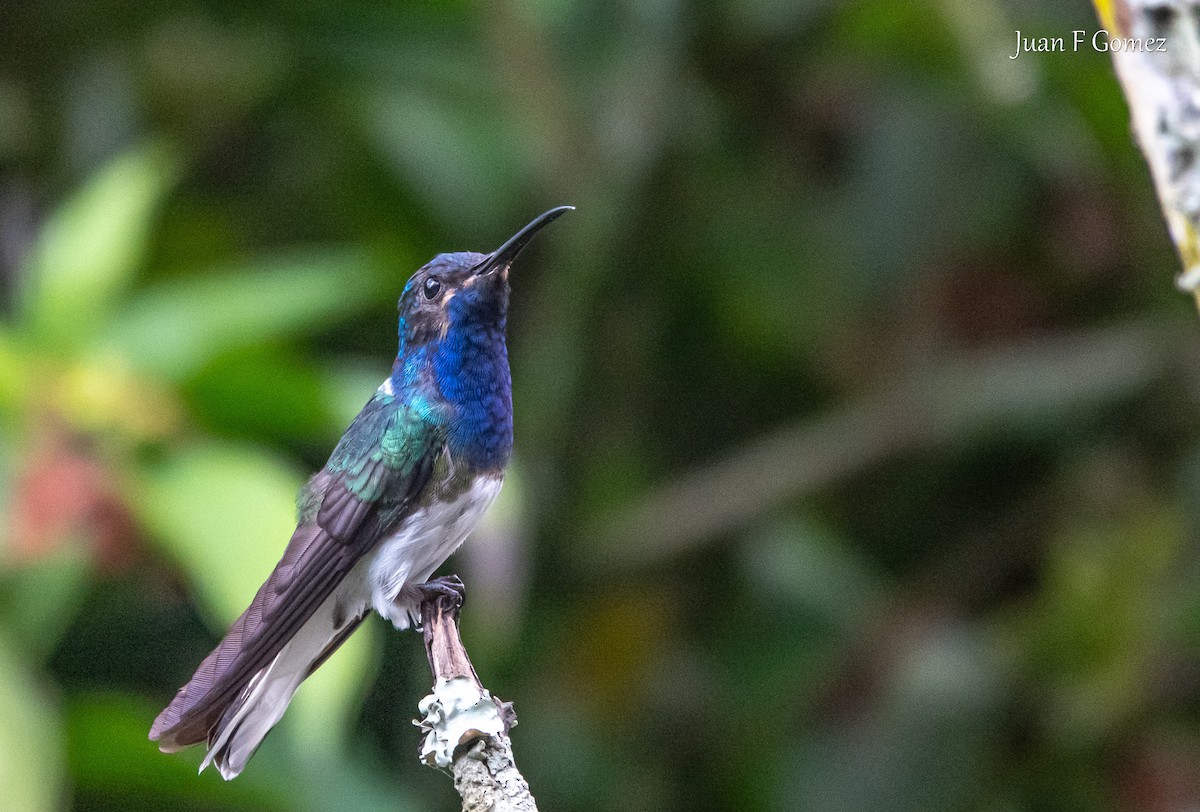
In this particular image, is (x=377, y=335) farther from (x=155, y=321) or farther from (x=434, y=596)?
(x=434, y=596)

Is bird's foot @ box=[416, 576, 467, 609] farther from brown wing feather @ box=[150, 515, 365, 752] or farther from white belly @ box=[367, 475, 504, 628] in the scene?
brown wing feather @ box=[150, 515, 365, 752]

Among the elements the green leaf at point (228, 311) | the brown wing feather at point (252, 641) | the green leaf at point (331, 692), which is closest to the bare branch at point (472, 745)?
the brown wing feather at point (252, 641)

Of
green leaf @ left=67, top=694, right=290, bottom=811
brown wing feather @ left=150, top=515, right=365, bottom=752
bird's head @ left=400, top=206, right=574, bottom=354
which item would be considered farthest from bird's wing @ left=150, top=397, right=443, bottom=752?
green leaf @ left=67, top=694, right=290, bottom=811

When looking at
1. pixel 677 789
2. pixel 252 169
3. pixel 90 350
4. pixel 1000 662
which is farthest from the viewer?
pixel 252 169

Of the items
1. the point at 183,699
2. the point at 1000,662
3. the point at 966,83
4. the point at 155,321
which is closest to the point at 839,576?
the point at 1000,662

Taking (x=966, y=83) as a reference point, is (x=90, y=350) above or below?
below

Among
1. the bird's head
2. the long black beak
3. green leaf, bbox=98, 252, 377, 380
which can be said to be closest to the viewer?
the long black beak

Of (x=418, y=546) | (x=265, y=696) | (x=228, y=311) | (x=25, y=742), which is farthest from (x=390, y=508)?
(x=228, y=311)
